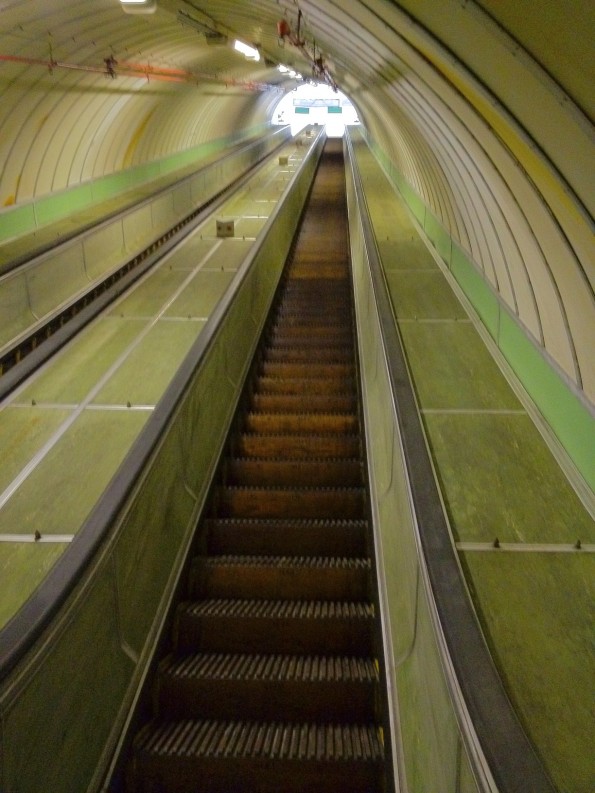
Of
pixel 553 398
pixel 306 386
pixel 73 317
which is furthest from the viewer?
pixel 73 317

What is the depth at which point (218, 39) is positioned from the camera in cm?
1138

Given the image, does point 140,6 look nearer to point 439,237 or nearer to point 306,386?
point 306,386

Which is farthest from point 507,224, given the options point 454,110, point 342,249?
point 342,249

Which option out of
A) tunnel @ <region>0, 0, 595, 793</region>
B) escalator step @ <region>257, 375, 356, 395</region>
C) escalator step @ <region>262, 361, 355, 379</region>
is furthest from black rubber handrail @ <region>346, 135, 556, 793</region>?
escalator step @ <region>262, 361, 355, 379</region>

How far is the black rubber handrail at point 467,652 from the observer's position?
6.07 feet

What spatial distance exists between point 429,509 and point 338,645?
132cm

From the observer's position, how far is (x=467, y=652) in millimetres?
2252

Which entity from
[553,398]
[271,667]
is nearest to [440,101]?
[553,398]

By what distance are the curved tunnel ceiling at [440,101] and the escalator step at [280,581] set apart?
172 centimetres

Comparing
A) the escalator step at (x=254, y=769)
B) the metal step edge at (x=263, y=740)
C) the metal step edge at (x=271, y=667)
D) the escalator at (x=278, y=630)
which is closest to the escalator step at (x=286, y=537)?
the escalator at (x=278, y=630)

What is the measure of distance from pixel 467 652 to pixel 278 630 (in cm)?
195

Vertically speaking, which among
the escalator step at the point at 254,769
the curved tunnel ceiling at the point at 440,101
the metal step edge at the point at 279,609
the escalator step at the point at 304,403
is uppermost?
the curved tunnel ceiling at the point at 440,101

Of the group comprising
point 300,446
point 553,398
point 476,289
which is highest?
point 476,289

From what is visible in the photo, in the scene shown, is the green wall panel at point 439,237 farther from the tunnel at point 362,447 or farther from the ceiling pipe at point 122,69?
the ceiling pipe at point 122,69
